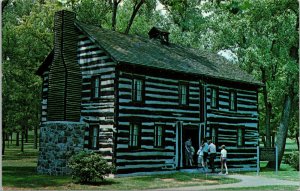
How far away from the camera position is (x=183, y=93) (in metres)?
26.6

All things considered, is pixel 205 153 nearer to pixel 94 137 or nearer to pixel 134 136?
pixel 134 136

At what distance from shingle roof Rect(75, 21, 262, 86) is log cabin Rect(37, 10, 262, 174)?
10 cm

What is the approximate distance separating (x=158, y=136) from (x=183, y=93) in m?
3.43

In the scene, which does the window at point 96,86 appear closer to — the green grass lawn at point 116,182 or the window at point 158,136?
the window at point 158,136

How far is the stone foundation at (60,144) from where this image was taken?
23.0m

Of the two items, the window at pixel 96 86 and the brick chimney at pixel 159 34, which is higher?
the brick chimney at pixel 159 34

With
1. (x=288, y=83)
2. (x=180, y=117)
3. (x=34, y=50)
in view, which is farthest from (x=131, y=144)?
(x=34, y=50)

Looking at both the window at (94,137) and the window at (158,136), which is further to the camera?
the window at (158,136)

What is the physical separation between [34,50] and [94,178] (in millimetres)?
21045

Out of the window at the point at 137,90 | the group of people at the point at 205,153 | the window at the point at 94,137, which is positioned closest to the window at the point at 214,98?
the group of people at the point at 205,153

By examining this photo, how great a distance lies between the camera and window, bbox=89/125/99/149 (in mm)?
23734

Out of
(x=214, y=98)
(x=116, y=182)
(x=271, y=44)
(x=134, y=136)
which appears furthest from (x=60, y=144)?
(x=271, y=44)

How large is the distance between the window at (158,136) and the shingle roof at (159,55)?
11.7 feet

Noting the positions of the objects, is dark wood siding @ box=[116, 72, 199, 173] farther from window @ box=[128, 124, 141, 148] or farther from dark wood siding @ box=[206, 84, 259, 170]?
dark wood siding @ box=[206, 84, 259, 170]
